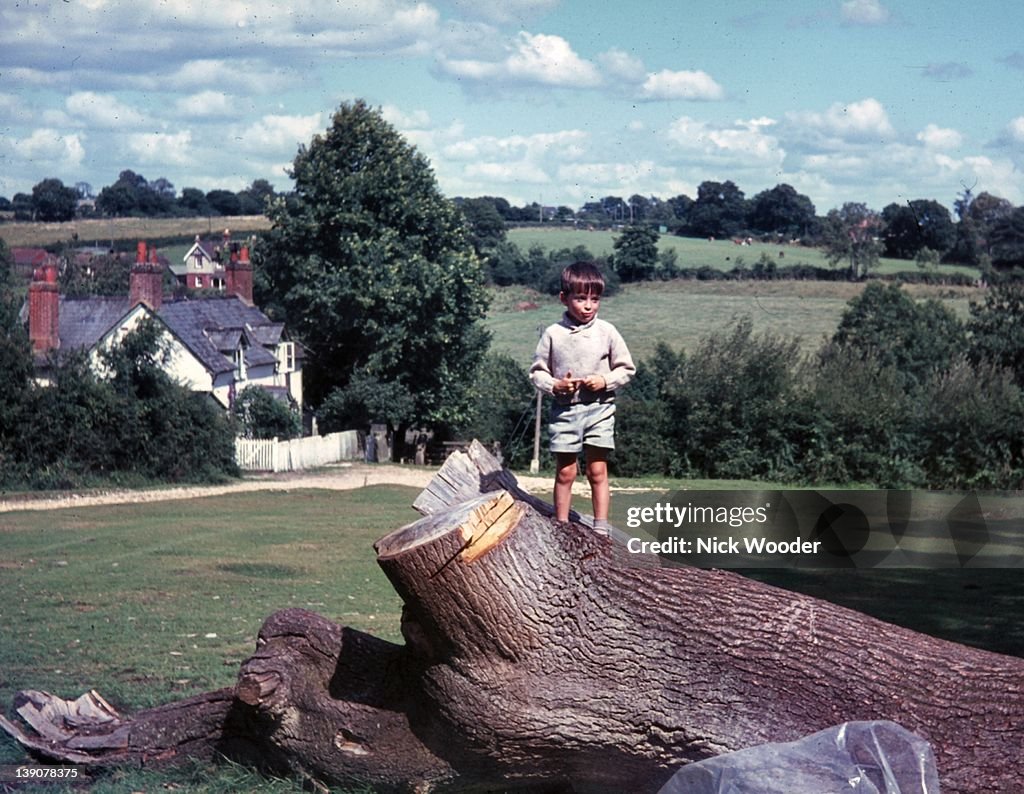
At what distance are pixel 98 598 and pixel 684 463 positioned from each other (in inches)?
780

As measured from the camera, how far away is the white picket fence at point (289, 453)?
3906cm

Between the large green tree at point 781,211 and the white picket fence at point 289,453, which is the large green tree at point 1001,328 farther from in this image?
the white picket fence at point 289,453

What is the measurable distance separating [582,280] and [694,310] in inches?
1694

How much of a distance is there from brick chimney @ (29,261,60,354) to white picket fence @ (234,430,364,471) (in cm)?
650

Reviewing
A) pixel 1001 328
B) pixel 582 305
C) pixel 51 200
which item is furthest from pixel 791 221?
pixel 582 305

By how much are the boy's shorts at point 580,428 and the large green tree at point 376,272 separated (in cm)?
4049

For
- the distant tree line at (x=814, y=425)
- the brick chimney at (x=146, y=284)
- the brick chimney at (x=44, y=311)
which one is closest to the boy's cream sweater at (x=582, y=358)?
the distant tree line at (x=814, y=425)

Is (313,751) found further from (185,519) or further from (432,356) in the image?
(432,356)

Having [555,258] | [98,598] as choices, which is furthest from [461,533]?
[555,258]

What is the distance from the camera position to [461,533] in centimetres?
597

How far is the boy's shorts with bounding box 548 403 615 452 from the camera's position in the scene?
6695 mm

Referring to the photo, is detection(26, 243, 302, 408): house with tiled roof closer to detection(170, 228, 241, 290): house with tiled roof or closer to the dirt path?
the dirt path

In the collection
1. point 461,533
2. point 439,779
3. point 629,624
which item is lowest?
point 439,779

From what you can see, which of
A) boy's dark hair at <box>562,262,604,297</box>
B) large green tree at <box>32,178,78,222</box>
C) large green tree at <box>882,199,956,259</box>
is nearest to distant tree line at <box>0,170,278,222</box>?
large green tree at <box>32,178,78,222</box>
